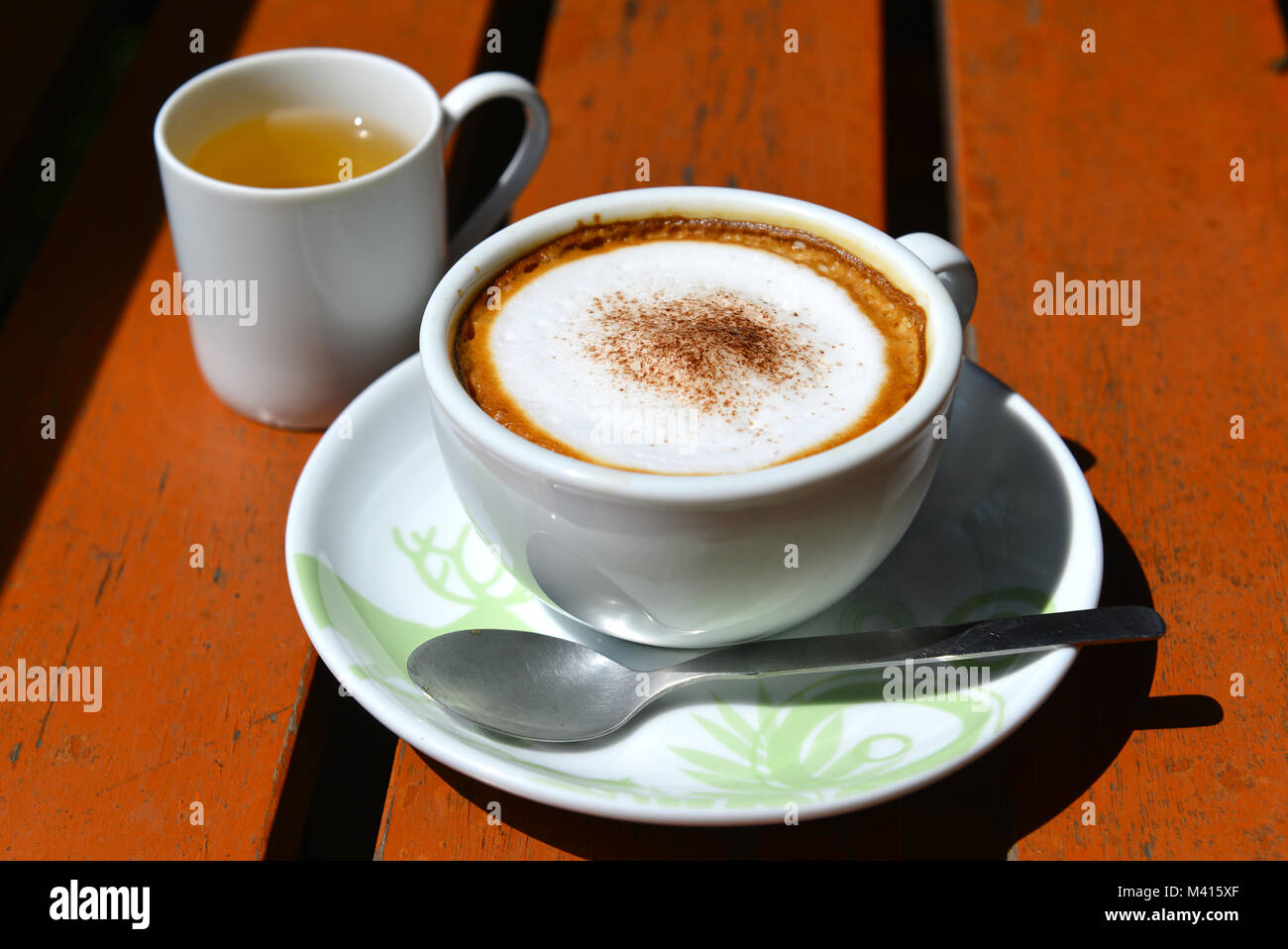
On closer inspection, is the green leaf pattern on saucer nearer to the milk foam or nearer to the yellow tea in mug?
the milk foam

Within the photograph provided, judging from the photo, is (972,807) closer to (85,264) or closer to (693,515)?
(693,515)

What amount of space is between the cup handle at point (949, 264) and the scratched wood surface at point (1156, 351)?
0.24 meters

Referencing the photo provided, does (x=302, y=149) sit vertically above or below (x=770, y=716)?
above

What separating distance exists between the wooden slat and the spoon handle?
70 centimetres

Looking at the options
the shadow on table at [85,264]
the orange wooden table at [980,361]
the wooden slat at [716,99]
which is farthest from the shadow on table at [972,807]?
the wooden slat at [716,99]

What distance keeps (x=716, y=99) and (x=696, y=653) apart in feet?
3.15

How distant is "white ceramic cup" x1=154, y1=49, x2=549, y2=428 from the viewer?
1.06m

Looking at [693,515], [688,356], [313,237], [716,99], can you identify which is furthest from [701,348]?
[716,99]

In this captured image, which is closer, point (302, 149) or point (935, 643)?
point (935, 643)

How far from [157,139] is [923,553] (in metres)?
0.85

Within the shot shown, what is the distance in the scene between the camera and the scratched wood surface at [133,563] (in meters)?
0.84

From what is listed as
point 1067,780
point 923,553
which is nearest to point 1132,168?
point 923,553

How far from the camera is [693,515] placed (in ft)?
2.43

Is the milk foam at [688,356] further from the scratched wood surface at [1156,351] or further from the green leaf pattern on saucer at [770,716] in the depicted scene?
the scratched wood surface at [1156,351]
